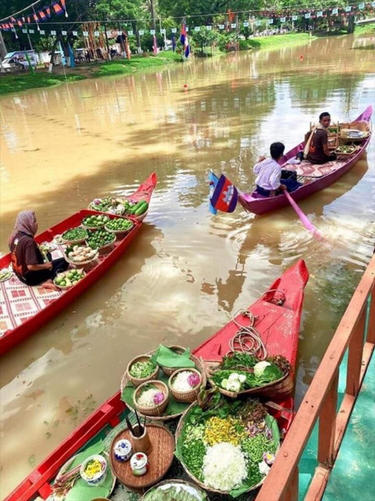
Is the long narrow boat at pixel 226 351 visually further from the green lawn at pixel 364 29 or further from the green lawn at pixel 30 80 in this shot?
the green lawn at pixel 364 29

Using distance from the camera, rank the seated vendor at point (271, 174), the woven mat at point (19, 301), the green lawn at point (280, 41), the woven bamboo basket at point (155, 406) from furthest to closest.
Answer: the green lawn at point (280, 41), the seated vendor at point (271, 174), the woven mat at point (19, 301), the woven bamboo basket at point (155, 406)

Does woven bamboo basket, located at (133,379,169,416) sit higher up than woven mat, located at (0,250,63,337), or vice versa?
woven bamboo basket, located at (133,379,169,416)

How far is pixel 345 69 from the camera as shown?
95.4 ft

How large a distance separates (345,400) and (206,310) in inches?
133

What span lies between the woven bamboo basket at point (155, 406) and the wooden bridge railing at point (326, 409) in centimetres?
157

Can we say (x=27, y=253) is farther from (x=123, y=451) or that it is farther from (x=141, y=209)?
(x=123, y=451)

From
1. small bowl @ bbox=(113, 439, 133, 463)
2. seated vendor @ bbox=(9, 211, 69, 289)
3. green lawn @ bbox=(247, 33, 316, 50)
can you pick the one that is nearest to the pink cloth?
seated vendor @ bbox=(9, 211, 69, 289)

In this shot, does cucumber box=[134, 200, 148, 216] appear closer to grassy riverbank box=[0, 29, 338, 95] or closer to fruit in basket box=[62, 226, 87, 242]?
fruit in basket box=[62, 226, 87, 242]

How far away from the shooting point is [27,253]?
6.20 meters

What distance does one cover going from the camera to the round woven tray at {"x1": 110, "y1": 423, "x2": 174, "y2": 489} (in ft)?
10.7

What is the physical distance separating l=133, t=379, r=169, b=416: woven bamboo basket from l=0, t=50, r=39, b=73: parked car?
42.3 meters

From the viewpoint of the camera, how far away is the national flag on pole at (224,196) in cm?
717

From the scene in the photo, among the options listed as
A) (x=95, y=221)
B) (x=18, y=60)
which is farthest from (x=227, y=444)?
(x=18, y=60)

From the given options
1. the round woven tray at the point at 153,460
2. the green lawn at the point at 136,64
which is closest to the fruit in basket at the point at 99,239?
the round woven tray at the point at 153,460
